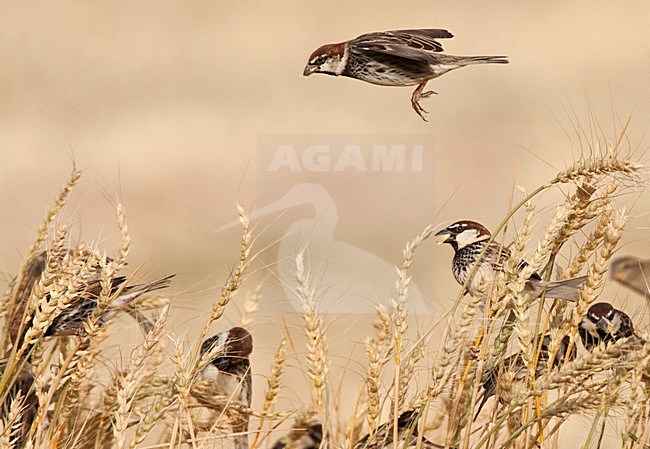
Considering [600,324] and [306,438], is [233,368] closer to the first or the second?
[306,438]

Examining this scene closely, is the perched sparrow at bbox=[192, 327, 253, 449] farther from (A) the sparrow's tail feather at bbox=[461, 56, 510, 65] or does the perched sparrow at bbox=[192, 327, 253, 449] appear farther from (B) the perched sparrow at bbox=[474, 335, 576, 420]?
(A) the sparrow's tail feather at bbox=[461, 56, 510, 65]

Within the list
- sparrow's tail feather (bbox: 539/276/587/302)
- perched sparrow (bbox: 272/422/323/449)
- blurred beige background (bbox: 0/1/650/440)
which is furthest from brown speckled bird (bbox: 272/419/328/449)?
sparrow's tail feather (bbox: 539/276/587/302)

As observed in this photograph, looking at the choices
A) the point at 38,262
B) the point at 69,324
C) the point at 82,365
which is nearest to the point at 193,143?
the point at 38,262

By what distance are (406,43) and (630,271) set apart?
458 millimetres

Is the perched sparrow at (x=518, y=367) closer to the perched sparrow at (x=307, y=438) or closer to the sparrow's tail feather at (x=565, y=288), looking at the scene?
the sparrow's tail feather at (x=565, y=288)

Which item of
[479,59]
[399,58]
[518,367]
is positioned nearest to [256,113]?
[399,58]

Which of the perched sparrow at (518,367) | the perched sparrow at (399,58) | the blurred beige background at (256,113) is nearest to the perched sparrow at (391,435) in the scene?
the perched sparrow at (518,367)

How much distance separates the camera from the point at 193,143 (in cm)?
115

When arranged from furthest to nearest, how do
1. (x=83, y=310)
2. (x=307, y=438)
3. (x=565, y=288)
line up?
(x=307, y=438) < (x=83, y=310) < (x=565, y=288)

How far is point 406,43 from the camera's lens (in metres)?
1.10

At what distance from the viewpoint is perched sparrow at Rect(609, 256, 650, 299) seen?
3.59 feet

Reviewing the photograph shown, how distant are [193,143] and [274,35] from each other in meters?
0.20

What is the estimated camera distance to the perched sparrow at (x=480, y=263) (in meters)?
0.65

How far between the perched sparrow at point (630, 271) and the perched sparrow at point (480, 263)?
0.28m
